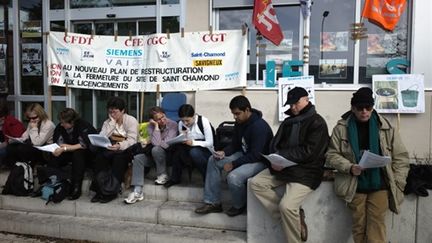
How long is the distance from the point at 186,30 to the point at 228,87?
124cm

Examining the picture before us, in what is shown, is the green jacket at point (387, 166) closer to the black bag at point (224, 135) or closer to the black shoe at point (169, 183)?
the black bag at point (224, 135)

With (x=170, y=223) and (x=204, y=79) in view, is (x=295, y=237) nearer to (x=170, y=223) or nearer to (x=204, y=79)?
(x=170, y=223)

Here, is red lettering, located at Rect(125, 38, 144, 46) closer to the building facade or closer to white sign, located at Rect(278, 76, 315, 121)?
the building facade

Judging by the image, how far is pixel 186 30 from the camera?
6.39m

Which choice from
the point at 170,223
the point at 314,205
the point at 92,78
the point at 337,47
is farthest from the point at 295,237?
the point at 92,78

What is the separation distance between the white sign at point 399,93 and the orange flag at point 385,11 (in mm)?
771


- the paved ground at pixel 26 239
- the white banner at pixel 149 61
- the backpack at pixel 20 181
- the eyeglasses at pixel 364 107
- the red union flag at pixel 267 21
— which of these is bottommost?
the paved ground at pixel 26 239

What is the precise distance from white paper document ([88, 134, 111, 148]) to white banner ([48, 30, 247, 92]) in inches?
71.1

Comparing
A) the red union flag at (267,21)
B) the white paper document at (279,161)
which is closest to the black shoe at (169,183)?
the white paper document at (279,161)

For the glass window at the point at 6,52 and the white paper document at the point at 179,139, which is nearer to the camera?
the white paper document at the point at 179,139

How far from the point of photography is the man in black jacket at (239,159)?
13.6 feet

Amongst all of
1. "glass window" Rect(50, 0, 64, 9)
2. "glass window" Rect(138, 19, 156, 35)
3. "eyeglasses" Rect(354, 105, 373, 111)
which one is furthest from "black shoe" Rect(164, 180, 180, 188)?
"glass window" Rect(50, 0, 64, 9)

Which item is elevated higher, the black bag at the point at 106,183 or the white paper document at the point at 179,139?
the white paper document at the point at 179,139

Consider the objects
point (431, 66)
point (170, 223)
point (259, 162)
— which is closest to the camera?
point (259, 162)
